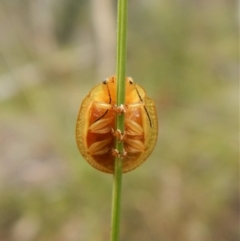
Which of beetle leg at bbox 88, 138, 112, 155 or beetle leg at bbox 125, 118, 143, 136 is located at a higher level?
beetle leg at bbox 125, 118, 143, 136

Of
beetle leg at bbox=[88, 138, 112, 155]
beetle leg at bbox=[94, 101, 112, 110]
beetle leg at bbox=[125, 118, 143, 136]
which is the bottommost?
beetle leg at bbox=[88, 138, 112, 155]

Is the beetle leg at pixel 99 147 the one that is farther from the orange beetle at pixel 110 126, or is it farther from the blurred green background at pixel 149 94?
the blurred green background at pixel 149 94

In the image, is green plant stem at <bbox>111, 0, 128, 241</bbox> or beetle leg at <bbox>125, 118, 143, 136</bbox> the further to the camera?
beetle leg at <bbox>125, 118, 143, 136</bbox>

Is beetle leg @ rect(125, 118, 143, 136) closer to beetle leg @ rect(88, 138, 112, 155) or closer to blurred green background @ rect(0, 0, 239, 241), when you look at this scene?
beetle leg @ rect(88, 138, 112, 155)

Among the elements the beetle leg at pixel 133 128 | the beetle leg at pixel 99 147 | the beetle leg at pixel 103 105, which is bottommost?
the beetle leg at pixel 99 147

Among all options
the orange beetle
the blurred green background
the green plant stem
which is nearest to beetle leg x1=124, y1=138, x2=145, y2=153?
the orange beetle

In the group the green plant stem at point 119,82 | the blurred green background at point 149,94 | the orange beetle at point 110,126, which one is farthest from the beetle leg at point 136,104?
the blurred green background at point 149,94

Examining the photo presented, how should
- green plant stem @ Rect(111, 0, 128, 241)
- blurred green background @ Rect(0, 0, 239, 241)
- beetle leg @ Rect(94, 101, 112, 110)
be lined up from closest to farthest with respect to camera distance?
green plant stem @ Rect(111, 0, 128, 241), beetle leg @ Rect(94, 101, 112, 110), blurred green background @ Rect(0, 0, 239, 241)

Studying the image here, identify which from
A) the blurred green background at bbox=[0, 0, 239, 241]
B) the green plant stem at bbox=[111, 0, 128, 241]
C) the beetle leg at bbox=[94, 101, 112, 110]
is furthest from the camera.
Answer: the blurred green background at bbox=[0, 0, 239, 241]
